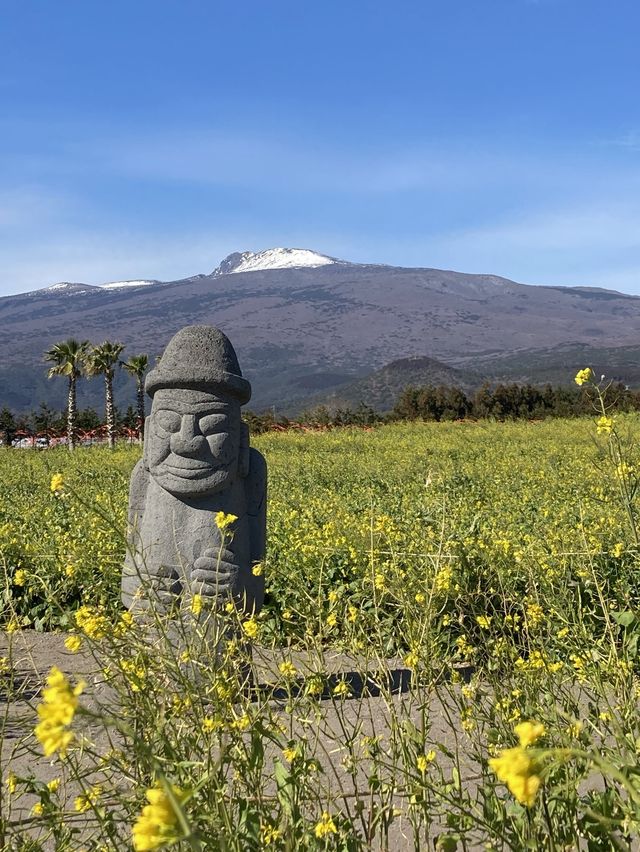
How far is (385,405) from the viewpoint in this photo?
313 ft

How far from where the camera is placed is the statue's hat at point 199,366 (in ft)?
15.0

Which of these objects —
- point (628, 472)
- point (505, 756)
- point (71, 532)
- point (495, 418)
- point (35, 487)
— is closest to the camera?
point (505, 756)

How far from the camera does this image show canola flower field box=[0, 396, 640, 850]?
175 cm

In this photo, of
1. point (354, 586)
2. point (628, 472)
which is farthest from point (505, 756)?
point (354, 586)

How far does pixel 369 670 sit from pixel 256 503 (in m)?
2.19

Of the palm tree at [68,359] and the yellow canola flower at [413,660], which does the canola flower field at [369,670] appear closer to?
the yellow canola flower at [413,660]

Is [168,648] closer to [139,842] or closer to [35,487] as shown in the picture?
[139,842]

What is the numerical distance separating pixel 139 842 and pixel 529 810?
117cm

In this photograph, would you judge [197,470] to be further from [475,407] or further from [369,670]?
[475,407]

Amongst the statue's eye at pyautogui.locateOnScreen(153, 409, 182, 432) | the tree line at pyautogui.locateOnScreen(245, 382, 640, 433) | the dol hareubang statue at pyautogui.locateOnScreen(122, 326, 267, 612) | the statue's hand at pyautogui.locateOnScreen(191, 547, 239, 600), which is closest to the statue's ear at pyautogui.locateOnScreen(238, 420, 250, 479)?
the dol hareubang statue at pyautogui.locateOnScreen(122, 326, 267, 612)

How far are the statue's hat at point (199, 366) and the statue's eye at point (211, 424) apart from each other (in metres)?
0.15

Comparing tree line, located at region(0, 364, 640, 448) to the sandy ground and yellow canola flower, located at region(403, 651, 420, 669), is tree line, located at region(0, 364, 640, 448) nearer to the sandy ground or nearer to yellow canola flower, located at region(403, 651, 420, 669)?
the sandy ground

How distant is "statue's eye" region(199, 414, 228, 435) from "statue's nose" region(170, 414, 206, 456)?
3 centimetres

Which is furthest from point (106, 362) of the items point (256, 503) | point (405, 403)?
point (256, 503)
